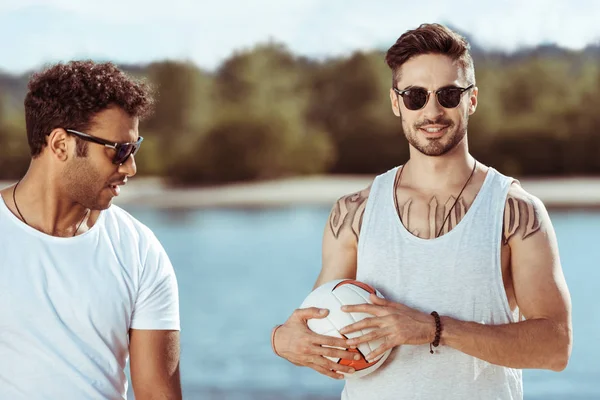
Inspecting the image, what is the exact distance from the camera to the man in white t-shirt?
7.78 ft

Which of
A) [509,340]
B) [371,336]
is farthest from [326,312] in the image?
[509,340]

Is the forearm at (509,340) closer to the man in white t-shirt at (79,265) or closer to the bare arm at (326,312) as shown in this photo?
the bare arm at (326,312)

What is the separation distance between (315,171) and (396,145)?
8.18 ft

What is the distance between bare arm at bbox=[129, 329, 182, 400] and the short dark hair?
98 centimetres

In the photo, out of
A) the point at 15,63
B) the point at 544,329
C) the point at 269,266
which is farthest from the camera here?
the point at 15,63

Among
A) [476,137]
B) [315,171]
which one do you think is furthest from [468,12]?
[315,171]

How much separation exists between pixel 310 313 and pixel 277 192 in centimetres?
2309

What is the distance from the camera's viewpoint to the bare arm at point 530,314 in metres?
2.25

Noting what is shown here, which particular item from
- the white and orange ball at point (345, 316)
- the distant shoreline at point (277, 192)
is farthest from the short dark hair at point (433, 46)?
the distant shoreline at point (277, 192)

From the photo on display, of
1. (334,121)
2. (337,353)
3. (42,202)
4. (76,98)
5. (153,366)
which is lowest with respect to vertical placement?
(334,121)

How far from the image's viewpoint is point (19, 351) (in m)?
2.36

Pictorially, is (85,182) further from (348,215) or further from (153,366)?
(348,215)

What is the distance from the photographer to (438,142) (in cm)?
242

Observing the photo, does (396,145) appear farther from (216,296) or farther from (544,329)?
(544,329)
